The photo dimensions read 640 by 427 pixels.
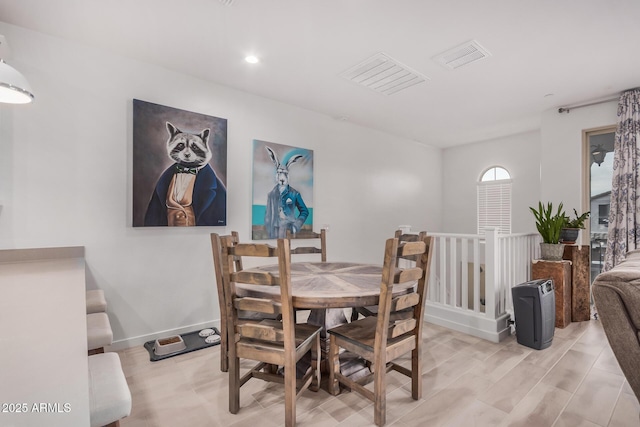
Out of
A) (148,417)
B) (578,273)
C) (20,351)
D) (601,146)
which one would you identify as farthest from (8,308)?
(601,146)

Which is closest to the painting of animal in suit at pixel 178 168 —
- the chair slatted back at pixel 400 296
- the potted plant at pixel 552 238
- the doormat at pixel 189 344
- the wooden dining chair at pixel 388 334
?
the doormat at pixel 189 344

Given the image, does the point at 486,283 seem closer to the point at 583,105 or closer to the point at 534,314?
the point at 534,314

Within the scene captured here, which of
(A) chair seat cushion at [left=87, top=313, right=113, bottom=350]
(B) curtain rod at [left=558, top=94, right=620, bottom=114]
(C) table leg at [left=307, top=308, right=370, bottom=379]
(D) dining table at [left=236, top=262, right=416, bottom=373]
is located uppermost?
(B) curtain rod at [left=558, top=94, right=620, bottom=114]

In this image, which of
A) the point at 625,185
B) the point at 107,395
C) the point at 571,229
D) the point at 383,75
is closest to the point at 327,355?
the point at 107,395

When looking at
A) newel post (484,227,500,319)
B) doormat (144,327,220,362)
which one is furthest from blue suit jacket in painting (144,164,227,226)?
newel post (484,227,500,319)

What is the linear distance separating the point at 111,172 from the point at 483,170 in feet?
19.4

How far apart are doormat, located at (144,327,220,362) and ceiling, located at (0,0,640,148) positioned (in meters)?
2.65

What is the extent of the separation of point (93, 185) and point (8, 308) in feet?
5.77

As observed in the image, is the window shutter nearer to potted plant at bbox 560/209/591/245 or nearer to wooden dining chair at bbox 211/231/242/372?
potted plant at bbox 560/209/591/245

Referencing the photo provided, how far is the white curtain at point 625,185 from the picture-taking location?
11.2 ft

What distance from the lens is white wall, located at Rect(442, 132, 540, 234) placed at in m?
5.23

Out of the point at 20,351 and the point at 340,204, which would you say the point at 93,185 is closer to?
the point at 20,351

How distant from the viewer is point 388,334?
1749 mm

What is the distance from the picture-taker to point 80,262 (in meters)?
2.30
